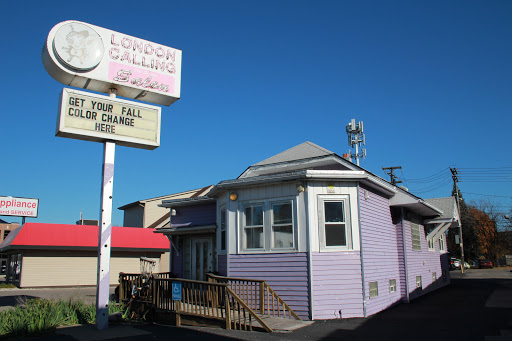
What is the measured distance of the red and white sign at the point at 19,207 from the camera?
32938mm

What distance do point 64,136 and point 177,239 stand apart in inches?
306

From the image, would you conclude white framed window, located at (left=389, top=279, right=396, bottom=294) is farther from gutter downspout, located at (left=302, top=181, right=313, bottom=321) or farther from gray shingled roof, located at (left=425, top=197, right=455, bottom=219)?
gray shingled roof, located at (left=425, top=197, right=455, bottom=219)

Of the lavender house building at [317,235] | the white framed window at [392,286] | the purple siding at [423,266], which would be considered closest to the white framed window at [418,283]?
the purple siding at [423,266]

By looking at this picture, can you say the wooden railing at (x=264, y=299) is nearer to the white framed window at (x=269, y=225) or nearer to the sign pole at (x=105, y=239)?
the white framed window at (x=269, y=225)

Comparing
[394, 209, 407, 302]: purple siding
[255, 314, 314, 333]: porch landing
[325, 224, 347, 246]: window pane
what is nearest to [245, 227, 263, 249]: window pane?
[325, 224, 347, 246]: window pane

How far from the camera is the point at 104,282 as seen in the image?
983cm

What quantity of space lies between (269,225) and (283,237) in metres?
0.54

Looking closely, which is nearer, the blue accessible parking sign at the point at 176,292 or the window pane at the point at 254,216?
the blue accessible parking sign at the point at 176,292

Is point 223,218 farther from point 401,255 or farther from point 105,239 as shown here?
point 401,255

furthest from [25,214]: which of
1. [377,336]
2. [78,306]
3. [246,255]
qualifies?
[377,336]

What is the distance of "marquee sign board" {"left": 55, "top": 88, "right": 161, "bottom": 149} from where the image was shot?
9.74 meters

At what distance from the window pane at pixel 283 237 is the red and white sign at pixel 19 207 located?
29354mm

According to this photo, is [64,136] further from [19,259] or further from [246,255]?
[19,259]

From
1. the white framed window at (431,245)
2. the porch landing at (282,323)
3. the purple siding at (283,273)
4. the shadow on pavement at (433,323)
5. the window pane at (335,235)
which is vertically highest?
the window pane at (335,235)
